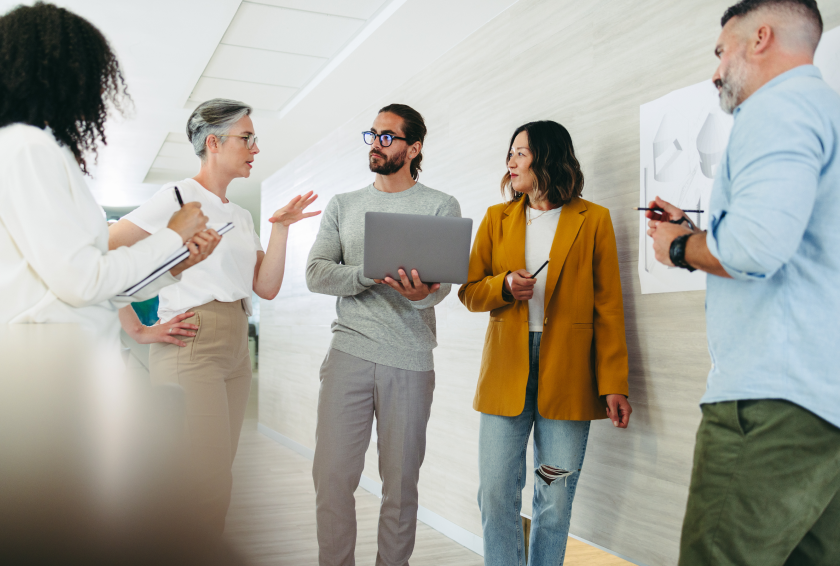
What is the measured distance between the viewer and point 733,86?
126 centimetres

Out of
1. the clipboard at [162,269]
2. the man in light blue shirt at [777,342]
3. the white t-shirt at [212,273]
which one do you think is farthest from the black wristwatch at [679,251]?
the white t-shirt at [212,273]

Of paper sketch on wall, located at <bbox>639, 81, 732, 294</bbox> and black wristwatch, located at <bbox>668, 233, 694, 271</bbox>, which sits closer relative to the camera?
black wristwatch, located at <bbox>668, 233, 694, 271</bbox>

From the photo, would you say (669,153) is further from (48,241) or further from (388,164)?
(48,241)

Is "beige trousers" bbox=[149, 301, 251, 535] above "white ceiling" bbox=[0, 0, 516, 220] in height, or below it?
below

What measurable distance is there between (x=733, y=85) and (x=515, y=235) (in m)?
0.92

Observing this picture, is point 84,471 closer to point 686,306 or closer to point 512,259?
point 512,259

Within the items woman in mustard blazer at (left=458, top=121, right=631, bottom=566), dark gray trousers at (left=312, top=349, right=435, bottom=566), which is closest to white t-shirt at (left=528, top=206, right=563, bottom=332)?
woman in mustard blazer at (left=458, top=121, right=631, bottom=566)

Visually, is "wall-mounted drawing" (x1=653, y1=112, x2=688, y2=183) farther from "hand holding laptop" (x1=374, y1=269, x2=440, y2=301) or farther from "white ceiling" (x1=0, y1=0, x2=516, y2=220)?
"white ceiling" (x1=0, y1=0, x2=516, y2=220)

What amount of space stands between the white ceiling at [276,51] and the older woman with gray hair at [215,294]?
1.09 meters

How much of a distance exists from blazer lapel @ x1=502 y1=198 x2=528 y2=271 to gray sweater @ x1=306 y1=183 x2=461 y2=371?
0.19 m

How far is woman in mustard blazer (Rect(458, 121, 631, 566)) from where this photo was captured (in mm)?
1935

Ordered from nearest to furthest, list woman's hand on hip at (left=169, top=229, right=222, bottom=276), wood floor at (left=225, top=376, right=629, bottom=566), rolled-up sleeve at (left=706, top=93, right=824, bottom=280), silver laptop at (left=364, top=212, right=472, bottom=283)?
1. wood floor at (left=225, top=376, right=629, bottom=566)
2. rolled-up sleeve at (left=706, top=93, right=824, bottom=280)
3. woman's hand on hip at (left=169, top=229, right=222, bottom=276)
4. silver laptop at (left=364, top=212, right=472, bottom=283)

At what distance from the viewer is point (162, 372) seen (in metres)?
1.81

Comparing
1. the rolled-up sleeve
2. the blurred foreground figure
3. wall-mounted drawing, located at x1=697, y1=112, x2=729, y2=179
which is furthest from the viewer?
wall-mounted drawing, located at x1=697, y1=112, x2=729, y2=179
